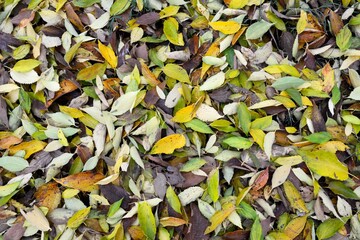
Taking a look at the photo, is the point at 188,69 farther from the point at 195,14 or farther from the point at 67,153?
the point at 67,153

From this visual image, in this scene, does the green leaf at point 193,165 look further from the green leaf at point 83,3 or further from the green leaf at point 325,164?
the green leaf at point 83,3

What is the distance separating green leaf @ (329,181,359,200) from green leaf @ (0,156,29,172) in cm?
73

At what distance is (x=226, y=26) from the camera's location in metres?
1.18

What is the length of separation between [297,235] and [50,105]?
26.8 inches

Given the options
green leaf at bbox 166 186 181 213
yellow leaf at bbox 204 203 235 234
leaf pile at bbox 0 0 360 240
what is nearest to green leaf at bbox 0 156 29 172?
leaf pile at bbox 0 0 360 240

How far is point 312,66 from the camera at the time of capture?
117 centimetres

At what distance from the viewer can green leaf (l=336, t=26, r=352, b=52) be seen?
1.16 meters

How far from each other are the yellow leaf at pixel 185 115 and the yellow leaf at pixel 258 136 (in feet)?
0.49

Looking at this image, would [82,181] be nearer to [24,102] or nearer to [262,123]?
[24,102]

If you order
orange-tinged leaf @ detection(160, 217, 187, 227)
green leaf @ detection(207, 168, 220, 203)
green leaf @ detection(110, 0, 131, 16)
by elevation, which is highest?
green leaf @ detection(110, 0, 131, 16)

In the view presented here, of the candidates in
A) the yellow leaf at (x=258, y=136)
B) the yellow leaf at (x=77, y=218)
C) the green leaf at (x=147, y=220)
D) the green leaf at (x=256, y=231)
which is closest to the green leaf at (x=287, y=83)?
the yellow leaf at (x=258, y=136)

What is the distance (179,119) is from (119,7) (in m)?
0.35

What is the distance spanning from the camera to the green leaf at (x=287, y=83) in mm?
1127

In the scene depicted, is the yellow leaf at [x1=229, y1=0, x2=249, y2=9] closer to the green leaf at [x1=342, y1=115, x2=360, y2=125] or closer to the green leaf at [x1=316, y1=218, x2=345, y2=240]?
the green leaf at [x1=342, y1=115, x2=360, y2=125]
